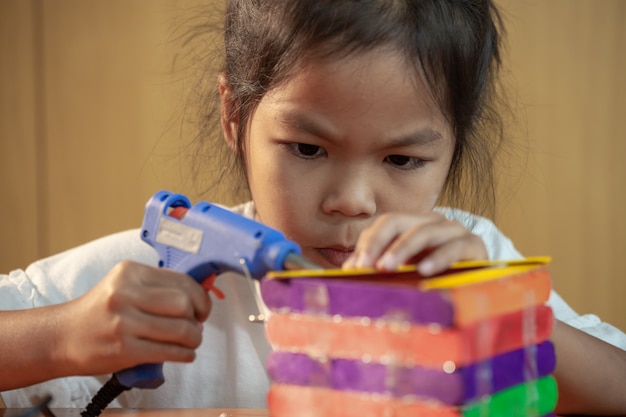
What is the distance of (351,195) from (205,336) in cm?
40

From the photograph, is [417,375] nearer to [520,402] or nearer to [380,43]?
[520,402]

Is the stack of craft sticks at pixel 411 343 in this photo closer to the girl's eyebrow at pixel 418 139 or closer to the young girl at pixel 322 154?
the young girl at pixel 322 154

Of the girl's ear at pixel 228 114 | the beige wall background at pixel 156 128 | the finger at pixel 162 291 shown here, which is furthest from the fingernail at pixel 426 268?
the beige wall background at pixel 156 128

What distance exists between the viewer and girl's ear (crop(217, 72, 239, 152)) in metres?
0.93

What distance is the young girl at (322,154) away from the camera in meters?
0.63

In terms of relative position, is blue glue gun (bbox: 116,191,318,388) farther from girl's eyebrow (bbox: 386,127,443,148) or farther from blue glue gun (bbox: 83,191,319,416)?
girl's eyebrow (bbox: 386,127,443,148)

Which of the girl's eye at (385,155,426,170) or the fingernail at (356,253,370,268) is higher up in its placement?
the girl's eye at (385,155,426,170)

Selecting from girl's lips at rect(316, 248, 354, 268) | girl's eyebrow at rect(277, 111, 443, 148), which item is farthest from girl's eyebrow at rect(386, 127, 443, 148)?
girl's lips at rect(316, 248, 354, 268)

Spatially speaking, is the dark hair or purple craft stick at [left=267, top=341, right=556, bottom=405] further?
the dark hair

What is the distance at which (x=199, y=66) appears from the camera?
1.12 meters

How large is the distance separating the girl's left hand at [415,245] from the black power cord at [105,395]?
9.0 inches

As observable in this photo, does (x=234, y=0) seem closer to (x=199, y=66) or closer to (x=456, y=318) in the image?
(x=199, y=66)

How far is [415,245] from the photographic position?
0.53 meters

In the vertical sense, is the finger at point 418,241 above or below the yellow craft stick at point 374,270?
above
